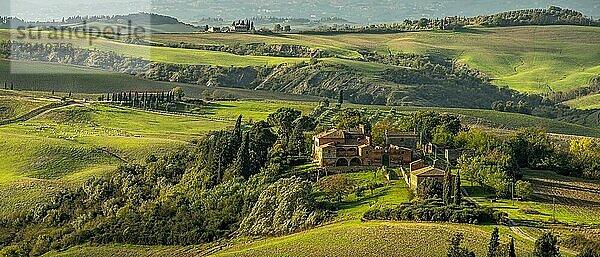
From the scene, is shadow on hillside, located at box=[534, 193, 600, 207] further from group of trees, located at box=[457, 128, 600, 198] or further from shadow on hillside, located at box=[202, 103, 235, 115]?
shadow on hillside, located at box=[202, 103, 235, 115]

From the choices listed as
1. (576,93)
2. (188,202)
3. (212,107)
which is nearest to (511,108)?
(576,93)

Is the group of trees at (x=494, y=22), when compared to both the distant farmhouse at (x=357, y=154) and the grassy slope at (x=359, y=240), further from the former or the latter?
the grassy slope at (x=359, y=240)

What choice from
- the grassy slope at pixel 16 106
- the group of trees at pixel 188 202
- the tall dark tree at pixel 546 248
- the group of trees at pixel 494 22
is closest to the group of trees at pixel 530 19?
the group of trees at pixel 494 22

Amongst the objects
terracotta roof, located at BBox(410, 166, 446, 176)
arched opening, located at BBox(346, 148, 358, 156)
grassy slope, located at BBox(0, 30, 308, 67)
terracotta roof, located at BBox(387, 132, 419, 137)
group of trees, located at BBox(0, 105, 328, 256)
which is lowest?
group of trees, located at BBox(0, 105, 328, 256)

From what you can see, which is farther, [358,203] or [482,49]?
[482,49]

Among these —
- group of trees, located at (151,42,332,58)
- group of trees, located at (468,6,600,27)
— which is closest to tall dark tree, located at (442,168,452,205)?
group of trees, located at (151,42,332,58)

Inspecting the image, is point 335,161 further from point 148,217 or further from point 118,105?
point 118,105

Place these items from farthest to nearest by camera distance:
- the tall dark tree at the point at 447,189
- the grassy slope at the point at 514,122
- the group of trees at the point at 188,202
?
the grassy slope at the point at 514,122
the group of trees at the point at 188,202
the tall dark tree at the point at 447,189

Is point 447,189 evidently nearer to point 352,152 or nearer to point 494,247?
point 494,247

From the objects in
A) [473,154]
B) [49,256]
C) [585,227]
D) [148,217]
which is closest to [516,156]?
[473,154]
